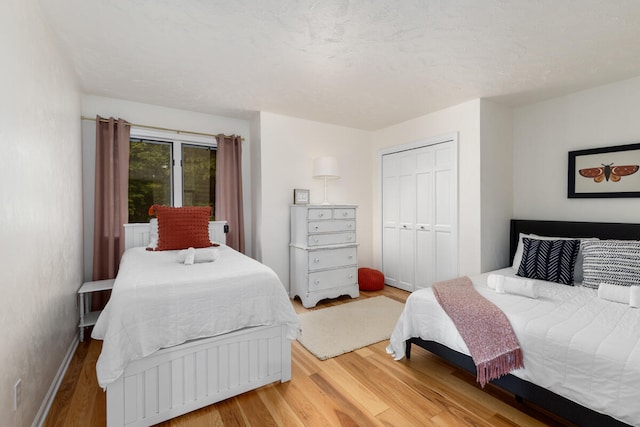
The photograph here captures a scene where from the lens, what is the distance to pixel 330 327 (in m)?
2.99

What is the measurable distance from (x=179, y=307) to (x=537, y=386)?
2011 mm

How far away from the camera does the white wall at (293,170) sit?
3.82 metres

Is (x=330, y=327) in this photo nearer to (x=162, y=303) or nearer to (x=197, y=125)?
(x=162, y=303)

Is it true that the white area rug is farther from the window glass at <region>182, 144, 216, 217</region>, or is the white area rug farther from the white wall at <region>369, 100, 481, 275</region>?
the window glass at <region>182, 144, 216, 217</region>

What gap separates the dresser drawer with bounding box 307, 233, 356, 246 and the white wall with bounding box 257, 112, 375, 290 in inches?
19.9

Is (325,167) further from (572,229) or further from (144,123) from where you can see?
(572,229)

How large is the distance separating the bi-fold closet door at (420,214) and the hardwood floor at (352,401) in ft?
5.35

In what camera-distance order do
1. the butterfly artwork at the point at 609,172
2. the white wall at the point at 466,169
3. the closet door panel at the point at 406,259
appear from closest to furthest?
the butterfly artwork at the point at 609,172, the white wall at the point at 466,169, the closet door panel at the point at 406,259

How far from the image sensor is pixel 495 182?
11.2 feet

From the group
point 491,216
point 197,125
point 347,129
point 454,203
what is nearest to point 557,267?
point 491,216

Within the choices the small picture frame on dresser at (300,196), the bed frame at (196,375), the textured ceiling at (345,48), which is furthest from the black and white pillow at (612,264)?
the small picture frame on dresser at (300,196)

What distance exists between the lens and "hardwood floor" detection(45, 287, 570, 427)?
1705mm

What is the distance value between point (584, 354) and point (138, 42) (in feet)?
10.8

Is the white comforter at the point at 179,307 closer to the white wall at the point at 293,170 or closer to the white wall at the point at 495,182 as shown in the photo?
the white wall at the point at 293,170
